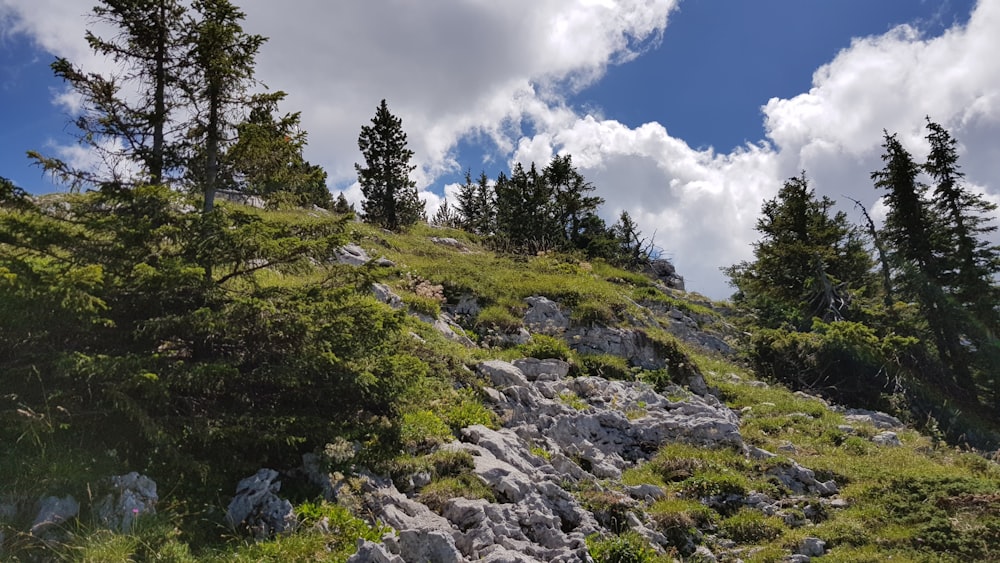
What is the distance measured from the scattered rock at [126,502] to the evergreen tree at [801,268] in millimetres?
28295

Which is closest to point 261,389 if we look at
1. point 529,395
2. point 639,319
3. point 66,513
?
point 66,513

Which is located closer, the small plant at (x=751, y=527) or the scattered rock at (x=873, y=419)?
the small plant at (x=751, y=527)

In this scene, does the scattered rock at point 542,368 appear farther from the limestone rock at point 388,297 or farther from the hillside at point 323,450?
the limestone rock at point 388,297

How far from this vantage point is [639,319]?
22.9 metres

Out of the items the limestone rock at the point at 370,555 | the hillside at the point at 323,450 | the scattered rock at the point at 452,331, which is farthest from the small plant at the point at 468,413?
the limestone rock at the point at 370,555

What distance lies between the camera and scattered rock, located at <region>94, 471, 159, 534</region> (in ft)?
20.2

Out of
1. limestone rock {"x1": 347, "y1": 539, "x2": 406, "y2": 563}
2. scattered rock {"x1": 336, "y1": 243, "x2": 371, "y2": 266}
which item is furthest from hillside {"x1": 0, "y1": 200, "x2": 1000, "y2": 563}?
scattered rock {"x1": 336, "y1": 243, "x2": 371, "y2": 266}

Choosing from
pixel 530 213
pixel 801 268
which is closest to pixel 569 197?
pixel 530 213

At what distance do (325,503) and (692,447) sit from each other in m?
9.69

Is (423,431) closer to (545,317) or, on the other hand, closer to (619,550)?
(619,550)

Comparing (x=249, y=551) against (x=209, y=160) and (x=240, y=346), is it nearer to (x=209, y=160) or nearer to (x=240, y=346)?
(x=240, y=346)

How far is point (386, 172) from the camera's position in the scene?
143ft

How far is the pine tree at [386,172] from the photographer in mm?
43219

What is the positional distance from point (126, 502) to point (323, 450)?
8.83 feet
